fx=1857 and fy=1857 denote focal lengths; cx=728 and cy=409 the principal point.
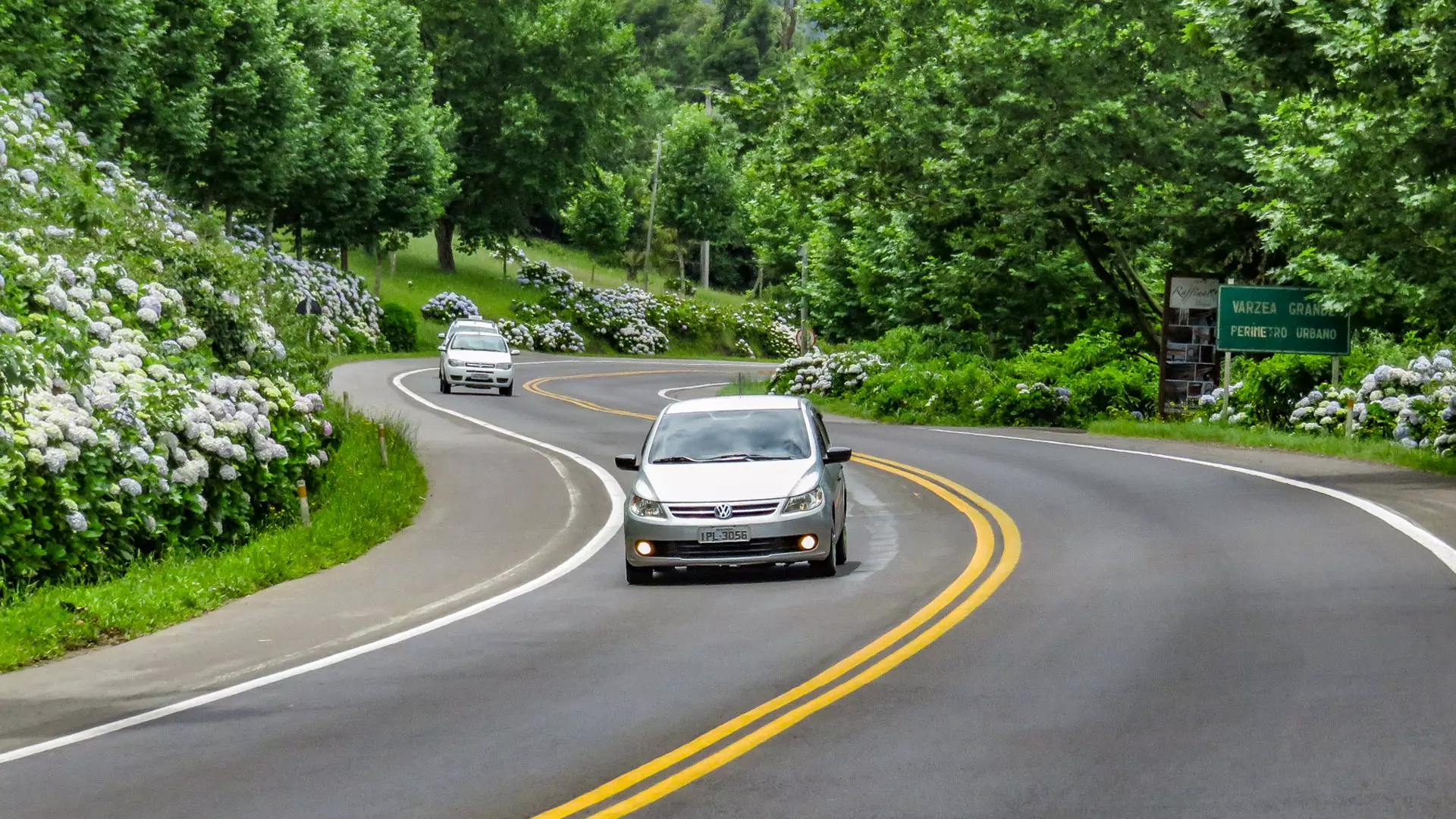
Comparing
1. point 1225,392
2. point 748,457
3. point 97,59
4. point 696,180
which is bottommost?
point 1225,392

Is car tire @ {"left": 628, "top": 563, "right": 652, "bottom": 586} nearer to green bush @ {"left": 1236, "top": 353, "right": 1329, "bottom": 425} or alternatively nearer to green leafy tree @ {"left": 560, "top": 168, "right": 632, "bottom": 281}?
green bush @ {"left": 1236, "top": 353, "right": 1329, "bottom": 425}

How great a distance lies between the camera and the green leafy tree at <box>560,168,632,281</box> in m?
93.9

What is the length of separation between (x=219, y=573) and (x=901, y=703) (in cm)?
798

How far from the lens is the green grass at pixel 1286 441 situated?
23953mm

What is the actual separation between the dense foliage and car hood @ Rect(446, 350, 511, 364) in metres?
17.4

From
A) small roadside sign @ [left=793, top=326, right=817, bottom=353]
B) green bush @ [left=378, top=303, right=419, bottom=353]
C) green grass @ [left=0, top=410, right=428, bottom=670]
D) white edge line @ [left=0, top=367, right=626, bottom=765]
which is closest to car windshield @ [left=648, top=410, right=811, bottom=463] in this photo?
white edge line @ [left=0, top=367, right=626, bottom=765]

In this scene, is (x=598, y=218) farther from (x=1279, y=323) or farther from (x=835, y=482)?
(x=835, y=482)

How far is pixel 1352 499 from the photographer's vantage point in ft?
64.0

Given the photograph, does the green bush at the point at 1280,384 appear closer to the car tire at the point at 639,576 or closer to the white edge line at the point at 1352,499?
the white edge line at the point at 1352,499

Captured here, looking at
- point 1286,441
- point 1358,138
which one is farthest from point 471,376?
point 1358,138

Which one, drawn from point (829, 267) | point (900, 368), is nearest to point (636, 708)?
point (900, 368)

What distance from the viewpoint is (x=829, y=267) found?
54.9 metres

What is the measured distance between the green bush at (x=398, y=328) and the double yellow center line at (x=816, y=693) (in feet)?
170

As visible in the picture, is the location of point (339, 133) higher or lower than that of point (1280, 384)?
higher
